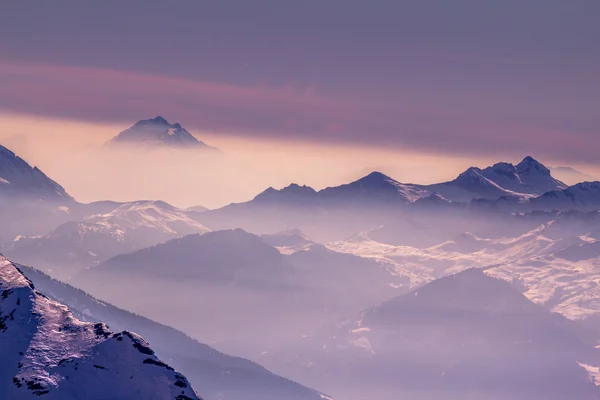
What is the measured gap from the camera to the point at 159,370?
164875 millimetres

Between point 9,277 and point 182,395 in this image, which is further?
point 9,277

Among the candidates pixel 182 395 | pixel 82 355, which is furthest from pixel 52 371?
pixel 182 395

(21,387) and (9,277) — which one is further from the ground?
(9,277)

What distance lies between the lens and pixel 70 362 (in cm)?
16200

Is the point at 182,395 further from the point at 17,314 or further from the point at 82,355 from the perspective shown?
the point at 17,314

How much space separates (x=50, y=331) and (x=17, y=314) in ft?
17.3

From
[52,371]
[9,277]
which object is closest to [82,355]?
[52,371]

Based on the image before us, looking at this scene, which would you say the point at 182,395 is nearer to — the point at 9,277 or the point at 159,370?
the point at 159,370

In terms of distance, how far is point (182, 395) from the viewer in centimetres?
16250

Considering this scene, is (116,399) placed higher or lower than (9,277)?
lower

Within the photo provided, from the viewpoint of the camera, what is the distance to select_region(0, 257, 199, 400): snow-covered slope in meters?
158

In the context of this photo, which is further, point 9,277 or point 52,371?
point 9,277

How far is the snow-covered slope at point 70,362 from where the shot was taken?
15788 centimetres

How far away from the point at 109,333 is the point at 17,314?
Answer: 12700 mm
